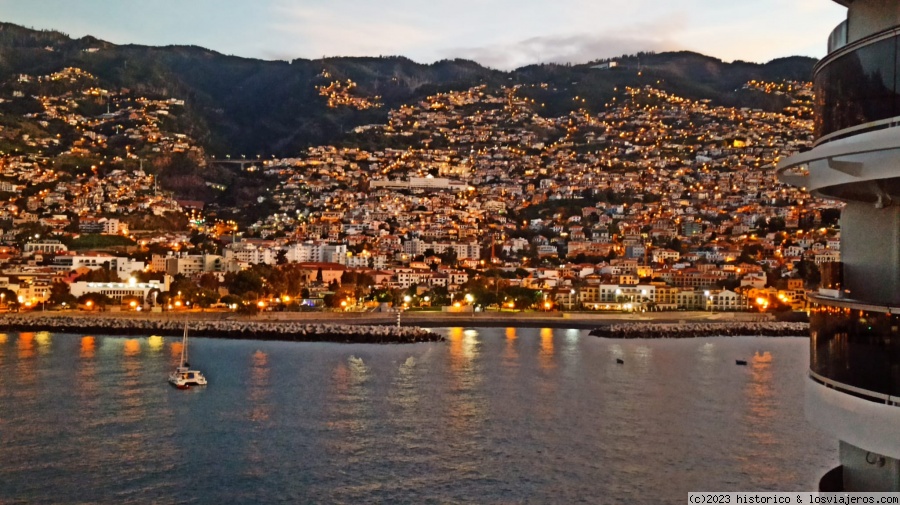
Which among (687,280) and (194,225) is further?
(194,225)

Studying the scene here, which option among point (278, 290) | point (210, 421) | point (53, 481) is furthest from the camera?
point (278, 290)

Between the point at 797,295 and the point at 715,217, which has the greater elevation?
the point at 715,217

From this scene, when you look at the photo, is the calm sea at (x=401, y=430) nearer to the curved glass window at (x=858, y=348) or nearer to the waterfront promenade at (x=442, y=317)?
the curved glass window at (x=858, y=348)

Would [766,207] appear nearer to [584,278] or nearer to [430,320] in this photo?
[584,278]

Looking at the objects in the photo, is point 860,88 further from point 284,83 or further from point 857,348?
point 284,83

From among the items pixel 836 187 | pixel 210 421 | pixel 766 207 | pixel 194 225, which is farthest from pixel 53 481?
pixel 766 207

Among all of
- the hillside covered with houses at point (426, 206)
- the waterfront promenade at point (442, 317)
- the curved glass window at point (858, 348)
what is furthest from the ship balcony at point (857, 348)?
the hillside covered with houses at point (426, 206)
